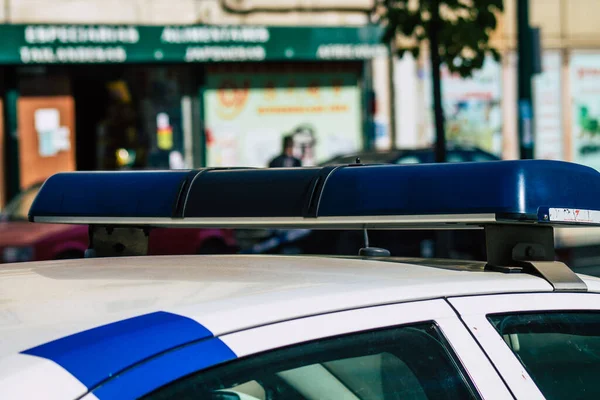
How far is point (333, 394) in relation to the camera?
179 cm

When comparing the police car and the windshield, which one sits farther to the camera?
the windshield

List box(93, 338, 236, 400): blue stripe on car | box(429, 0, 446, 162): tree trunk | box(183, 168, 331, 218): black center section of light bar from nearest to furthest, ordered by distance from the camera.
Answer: box(93, 338, 236, 400): blue stripe on car
box(183, 168, 331, 218): black center section of light bar
box(429, 0, 446, 162): tree trunk

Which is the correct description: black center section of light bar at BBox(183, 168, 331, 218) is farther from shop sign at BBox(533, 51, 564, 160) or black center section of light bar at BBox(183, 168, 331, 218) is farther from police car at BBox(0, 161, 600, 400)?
shop sign at BBox(533, 51, 564, 160)

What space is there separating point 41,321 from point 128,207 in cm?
85

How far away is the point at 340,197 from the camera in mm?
2178

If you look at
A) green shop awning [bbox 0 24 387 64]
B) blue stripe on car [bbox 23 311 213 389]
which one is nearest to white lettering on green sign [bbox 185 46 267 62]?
green shop awning [bbox 0 24 387 64]

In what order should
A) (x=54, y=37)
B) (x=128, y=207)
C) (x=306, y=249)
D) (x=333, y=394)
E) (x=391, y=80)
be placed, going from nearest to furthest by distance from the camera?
(x=333, y=394), (x=128, y=207), (x=306, y=249), (x=54, y=37), (x=391, y=80)

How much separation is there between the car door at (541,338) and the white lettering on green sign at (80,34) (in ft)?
48.6

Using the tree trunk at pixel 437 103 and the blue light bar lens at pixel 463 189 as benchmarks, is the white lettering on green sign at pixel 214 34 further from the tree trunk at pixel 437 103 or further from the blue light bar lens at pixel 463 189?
the blue light bar lens at pixel 463 189

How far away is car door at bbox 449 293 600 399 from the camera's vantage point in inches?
75.4

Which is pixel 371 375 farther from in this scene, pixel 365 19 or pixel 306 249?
pixel 365 19

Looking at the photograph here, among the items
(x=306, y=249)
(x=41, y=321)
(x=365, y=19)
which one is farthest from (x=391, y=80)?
(x=41, y=321)

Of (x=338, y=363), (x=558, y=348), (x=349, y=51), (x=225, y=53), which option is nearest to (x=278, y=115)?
(x=225, y=53)

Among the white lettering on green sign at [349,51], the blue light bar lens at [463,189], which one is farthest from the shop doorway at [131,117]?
the blue light bar lens at [463,189]
